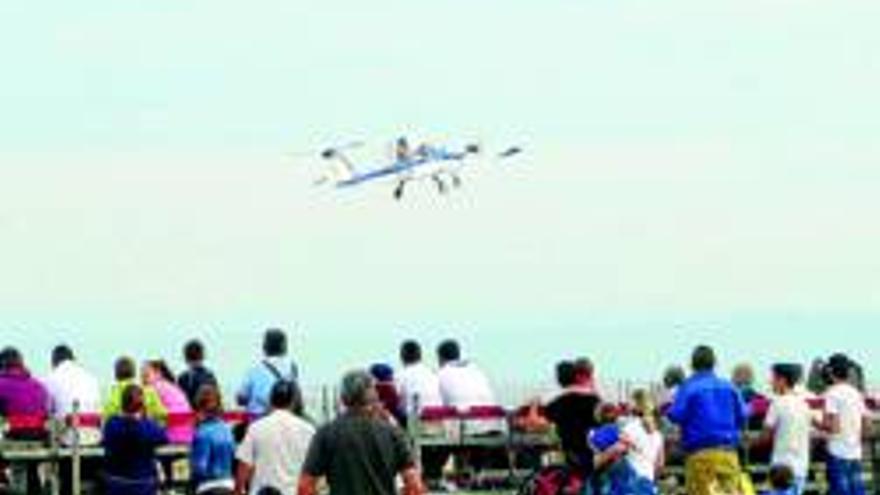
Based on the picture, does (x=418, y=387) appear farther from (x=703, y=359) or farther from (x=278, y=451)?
(x=278, y=451)

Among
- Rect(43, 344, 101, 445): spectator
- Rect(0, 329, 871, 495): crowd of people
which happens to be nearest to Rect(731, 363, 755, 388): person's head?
Rect(0, 329, 871, 495): crowd of people

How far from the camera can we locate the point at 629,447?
22875 mm

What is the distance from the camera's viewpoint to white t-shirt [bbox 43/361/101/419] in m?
26.1

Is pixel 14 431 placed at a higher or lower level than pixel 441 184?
lower

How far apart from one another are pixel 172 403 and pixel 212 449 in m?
4.12

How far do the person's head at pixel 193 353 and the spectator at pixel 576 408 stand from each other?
14.1 ft

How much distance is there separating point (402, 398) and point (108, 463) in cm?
572

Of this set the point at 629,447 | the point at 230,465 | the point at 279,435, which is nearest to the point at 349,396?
the point at 279,435

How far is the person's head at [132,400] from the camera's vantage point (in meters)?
21.3

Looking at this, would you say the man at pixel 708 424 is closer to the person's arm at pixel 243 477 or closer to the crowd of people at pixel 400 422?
the crowd of people at pixel 400 422

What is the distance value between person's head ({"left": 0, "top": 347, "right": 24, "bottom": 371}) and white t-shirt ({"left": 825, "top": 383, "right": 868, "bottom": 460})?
7080mm

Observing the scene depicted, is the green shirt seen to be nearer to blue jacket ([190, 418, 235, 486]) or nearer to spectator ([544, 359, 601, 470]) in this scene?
blue jacket ([190, 418, 235, 486])

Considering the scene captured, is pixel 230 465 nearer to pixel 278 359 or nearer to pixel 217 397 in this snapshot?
pixel 217 397

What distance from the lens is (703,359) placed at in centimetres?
2306
